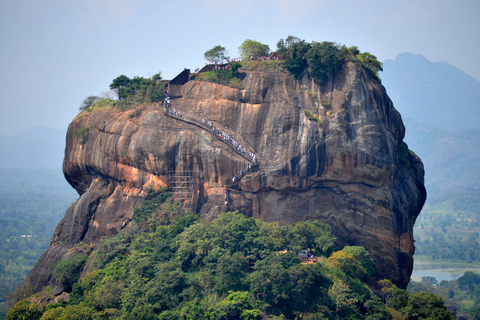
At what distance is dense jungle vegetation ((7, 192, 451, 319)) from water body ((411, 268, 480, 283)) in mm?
59094

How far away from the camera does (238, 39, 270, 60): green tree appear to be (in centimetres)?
3616

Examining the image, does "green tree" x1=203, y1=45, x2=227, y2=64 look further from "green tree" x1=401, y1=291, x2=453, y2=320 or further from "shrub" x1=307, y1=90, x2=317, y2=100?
"green tree" x1=401, y1=291, x2=453, y2=320

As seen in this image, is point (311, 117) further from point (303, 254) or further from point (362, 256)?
point (362, 256)

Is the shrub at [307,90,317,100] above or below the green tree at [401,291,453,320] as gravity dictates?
above

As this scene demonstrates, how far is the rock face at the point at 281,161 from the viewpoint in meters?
30.1

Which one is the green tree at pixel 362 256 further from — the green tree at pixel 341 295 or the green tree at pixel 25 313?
the green tree at pixel 25 313

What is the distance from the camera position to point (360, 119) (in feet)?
99.3

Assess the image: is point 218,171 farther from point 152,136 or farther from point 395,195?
point 395,195

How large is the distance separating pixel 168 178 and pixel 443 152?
168 m

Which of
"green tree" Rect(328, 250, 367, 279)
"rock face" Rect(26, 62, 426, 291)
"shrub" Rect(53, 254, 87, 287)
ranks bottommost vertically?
"shrub" Rect(53, 254, 87, 287)

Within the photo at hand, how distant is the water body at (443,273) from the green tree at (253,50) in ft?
191

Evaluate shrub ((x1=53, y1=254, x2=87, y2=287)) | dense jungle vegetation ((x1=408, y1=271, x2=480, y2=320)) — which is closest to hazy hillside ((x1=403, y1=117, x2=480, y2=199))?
dense jungle vegetation ((x1=408, y1=271, x2=480, y2=320))

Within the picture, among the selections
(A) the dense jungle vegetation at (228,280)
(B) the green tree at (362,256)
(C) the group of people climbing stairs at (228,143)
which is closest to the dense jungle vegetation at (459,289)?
(B) the green tree at (362,256)

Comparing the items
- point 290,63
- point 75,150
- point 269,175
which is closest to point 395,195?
point 269,175
